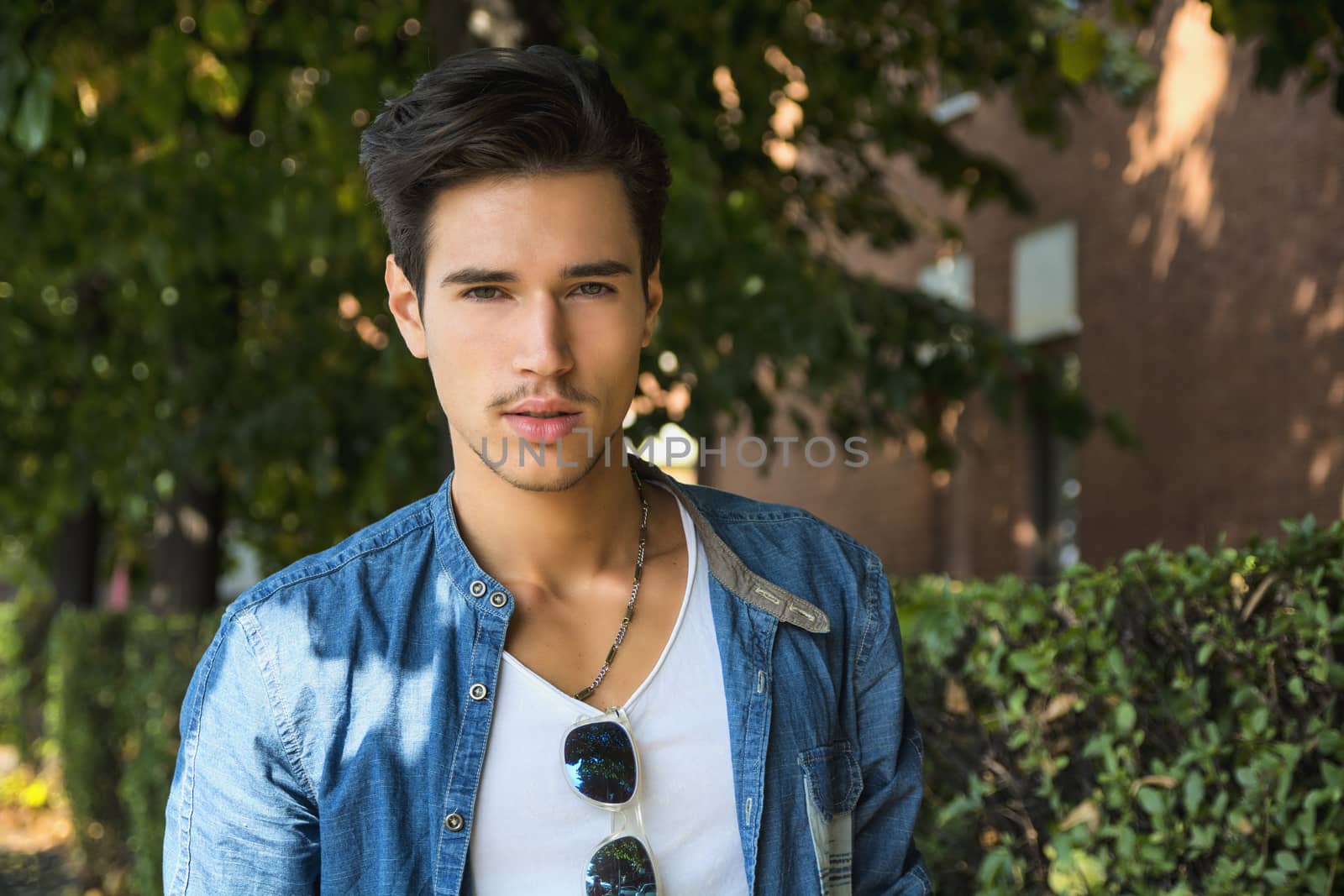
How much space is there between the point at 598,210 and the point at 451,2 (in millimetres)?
2734

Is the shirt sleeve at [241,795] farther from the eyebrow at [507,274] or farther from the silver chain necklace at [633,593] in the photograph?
the eyebrow at [507,274]

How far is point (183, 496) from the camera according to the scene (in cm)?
880

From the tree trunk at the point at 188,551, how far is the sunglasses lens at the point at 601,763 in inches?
289

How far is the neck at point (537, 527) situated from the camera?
6.81 feet

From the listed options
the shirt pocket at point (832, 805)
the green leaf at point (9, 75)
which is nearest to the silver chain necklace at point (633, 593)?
the shirt pocket at point (832, 805)

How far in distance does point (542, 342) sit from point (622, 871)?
2.45ft

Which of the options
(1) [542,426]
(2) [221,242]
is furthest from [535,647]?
(2) [221,242]

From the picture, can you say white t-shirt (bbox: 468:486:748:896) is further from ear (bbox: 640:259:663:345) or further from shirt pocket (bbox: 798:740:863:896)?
ear (bbox: 640:259:663:345)

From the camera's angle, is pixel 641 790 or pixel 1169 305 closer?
pixel 641 790

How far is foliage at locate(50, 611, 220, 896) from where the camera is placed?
263 inches

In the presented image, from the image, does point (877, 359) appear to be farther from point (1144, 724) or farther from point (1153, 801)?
point (1153, 801)

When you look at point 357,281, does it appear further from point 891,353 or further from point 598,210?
point 598,210

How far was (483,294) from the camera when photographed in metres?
1.97

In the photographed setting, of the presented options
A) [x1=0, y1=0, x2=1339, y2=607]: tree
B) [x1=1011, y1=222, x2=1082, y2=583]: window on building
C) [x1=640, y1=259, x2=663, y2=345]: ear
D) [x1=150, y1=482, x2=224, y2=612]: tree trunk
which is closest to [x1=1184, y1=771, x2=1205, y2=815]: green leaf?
[x1=640, y1=259, x2=663, y2=345]: ear
